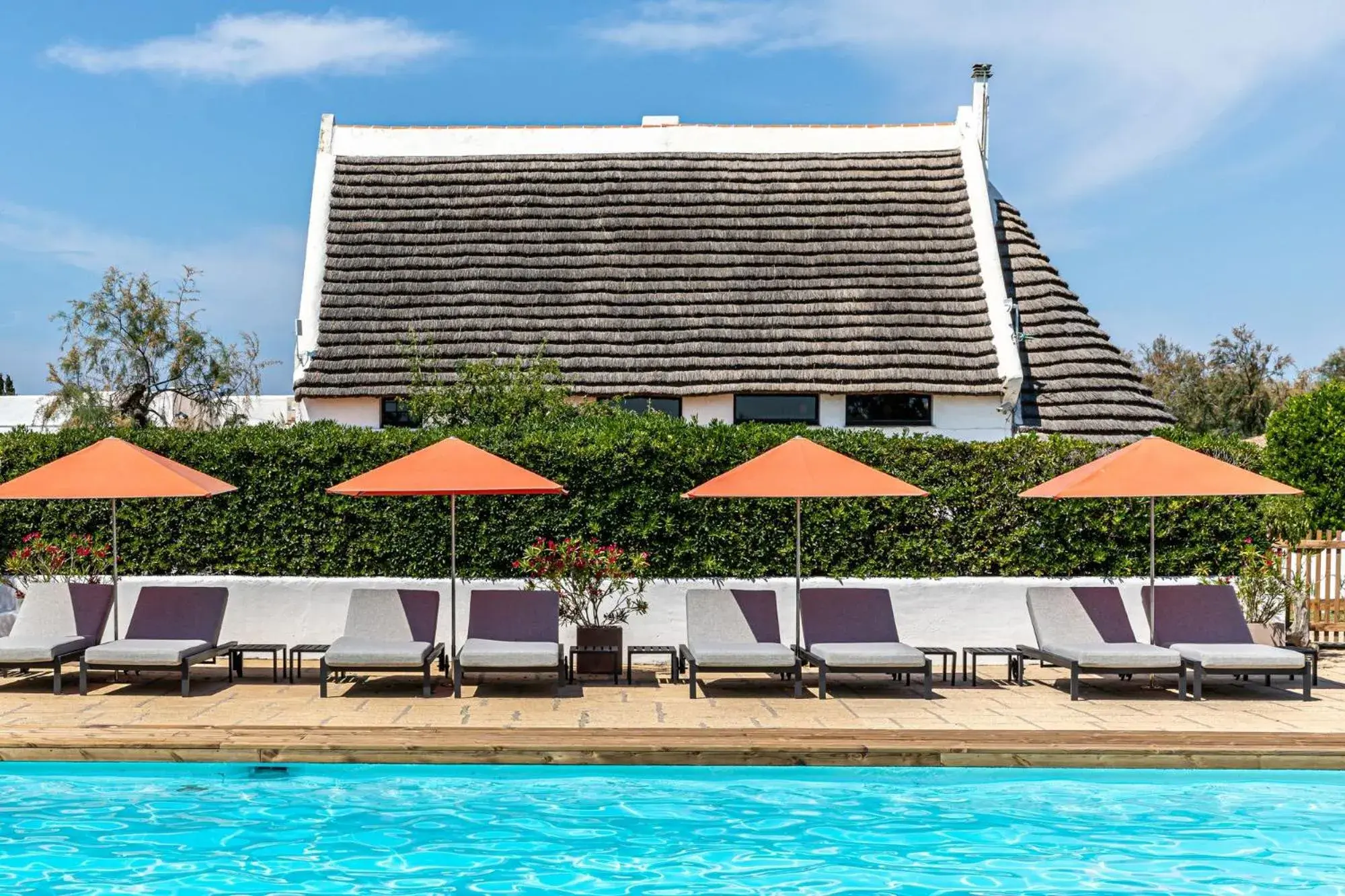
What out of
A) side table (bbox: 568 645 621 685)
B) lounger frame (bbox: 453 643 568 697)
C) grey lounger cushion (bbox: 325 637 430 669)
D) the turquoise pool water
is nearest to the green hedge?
side table (bbox: 568 645 621 685)

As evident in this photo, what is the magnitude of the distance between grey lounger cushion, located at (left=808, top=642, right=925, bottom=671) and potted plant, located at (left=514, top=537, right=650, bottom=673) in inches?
100

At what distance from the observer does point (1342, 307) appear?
146ft

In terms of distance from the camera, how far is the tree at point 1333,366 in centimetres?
4962

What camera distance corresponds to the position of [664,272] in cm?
1917

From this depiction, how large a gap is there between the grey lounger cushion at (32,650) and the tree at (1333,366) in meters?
51.5

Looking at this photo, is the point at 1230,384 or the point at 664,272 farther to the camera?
the point at 1230,384

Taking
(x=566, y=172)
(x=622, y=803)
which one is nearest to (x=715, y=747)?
(x=622, y=803)

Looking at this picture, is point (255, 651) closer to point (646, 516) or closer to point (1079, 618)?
point (646, 516)

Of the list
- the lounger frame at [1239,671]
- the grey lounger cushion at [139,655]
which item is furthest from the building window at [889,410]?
the grey lounger cushion at [139,655]

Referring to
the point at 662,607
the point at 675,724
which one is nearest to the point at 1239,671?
the point at 675,724

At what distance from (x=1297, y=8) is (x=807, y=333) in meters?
8.33

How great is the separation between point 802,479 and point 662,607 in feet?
9.91

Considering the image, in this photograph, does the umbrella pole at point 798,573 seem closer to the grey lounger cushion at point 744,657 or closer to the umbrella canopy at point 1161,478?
the grey lounger cushion at point 744,657

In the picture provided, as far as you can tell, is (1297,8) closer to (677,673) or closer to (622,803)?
(677,673)
